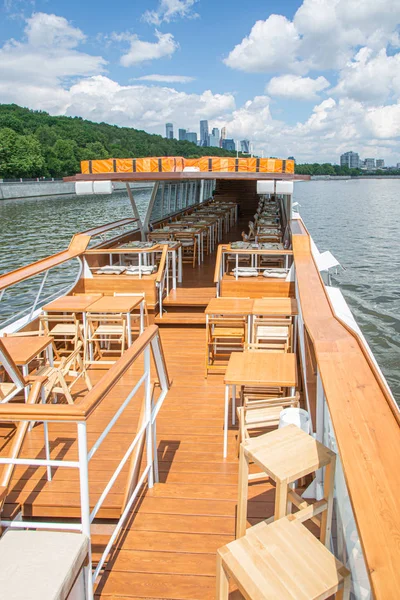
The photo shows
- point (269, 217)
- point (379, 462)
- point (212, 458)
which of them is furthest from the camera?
point (269, 217)

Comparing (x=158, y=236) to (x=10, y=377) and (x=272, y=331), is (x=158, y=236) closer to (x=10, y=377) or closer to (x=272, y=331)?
(x=272, y=331)

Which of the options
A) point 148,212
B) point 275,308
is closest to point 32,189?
point 148,212

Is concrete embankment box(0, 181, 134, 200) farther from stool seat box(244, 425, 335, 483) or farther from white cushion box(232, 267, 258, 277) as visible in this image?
stool seat box(244, 425, 335, 483)

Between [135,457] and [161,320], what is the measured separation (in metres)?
4.35

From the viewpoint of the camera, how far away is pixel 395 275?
20.0 metres

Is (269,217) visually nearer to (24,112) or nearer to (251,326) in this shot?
(251,326)

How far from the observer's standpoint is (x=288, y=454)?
7.22 feet

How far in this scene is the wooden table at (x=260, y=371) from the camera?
368 centimetres

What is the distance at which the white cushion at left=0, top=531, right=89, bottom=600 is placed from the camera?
1.68 m

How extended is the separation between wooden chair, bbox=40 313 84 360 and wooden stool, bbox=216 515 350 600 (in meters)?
4.05

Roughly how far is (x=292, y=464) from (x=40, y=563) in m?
1.02

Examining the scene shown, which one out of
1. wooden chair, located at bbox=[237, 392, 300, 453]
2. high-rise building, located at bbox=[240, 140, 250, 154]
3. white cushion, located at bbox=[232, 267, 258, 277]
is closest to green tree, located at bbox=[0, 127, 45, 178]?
high-rise building, located at bbox=[240, 140, 250, 154]

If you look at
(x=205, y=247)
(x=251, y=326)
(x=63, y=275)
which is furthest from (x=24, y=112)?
(x=251, y=326)

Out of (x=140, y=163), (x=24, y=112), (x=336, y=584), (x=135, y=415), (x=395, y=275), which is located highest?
(x=24, y=112)
